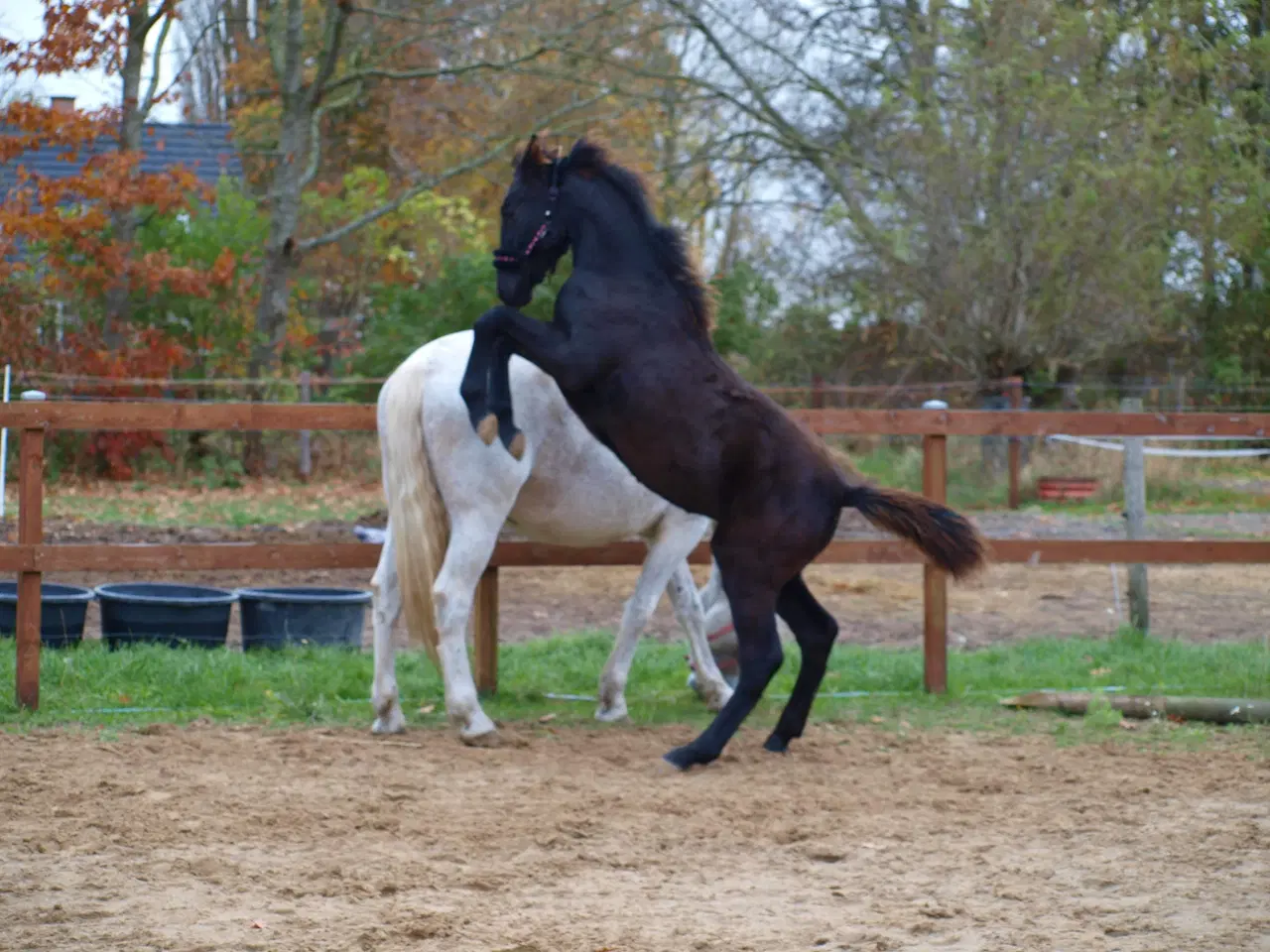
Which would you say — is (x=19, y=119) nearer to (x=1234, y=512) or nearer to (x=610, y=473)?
(x=610, y=473)

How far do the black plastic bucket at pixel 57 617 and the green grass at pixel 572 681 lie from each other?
192mm

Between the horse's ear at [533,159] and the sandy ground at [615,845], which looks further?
the horse's ear at [533,159]

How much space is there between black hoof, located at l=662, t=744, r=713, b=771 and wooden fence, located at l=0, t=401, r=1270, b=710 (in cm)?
146

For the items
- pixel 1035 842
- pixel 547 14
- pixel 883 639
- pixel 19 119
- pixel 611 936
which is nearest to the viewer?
pixel 611 936

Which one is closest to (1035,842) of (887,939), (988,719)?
(887,939)

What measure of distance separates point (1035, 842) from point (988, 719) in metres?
2.17

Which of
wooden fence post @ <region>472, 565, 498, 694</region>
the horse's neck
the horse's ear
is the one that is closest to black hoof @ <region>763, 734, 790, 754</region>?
wooden fence post @ <region>472, 565, 498, 694</region>

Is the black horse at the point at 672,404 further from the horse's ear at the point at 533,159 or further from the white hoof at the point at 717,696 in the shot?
the white hoof at the point at 717,696

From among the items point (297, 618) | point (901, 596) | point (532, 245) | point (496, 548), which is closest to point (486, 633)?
point (496, 548)

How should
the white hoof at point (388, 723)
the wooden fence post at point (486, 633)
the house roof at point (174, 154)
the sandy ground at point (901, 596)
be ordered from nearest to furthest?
the white hoof at point (388, 723), the wooden fence post at point (486, 633), the sandy ground at point (901, 596), the house roof at point (174, 154)

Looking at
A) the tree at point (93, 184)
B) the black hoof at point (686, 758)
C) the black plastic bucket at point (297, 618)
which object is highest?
the tree at point (93, 184)

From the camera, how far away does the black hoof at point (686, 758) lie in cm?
511

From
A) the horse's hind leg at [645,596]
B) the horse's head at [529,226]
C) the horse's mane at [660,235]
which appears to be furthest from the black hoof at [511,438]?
Result: the horse's hind leg at [645,596]

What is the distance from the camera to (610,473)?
5.93 metres
